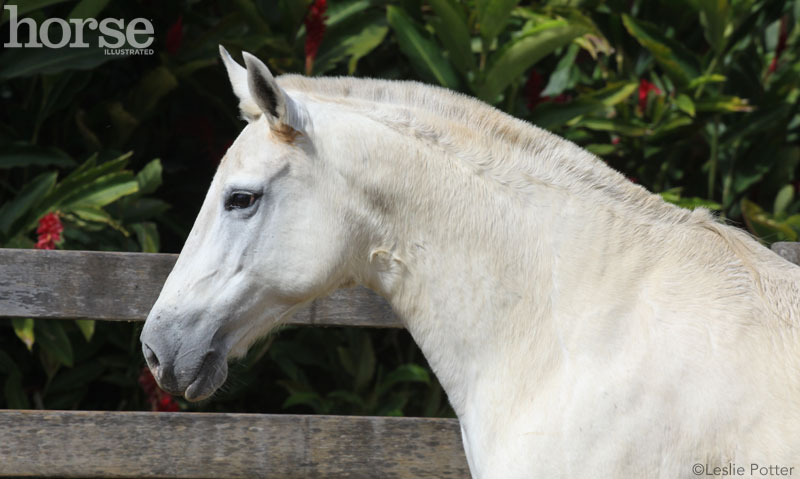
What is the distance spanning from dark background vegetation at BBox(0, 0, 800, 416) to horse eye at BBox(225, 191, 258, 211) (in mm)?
1471

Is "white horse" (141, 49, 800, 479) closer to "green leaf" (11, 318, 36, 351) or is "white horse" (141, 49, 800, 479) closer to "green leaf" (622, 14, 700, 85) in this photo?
"green leaf" (11, 318, 36, 351)

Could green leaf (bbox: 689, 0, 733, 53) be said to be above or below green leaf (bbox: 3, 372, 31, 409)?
above

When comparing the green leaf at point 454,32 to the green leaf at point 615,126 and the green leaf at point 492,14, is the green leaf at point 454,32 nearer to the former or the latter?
the green leaf at point 492,14

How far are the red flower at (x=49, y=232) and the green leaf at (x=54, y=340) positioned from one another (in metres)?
0.34

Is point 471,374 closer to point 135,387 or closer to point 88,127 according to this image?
point 135,387

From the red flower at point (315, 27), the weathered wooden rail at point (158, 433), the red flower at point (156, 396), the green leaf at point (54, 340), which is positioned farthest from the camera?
the red flower at point (315, 27)

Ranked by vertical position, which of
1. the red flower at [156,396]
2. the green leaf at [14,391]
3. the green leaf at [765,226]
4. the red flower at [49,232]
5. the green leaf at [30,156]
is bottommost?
the green leaf at [14,391]

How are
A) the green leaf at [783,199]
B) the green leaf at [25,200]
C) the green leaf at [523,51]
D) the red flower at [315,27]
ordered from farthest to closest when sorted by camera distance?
the green leaf at [783,199] < the red flower at [315,27] < the green leaf at [523,51] < the green leaf at [25,200]

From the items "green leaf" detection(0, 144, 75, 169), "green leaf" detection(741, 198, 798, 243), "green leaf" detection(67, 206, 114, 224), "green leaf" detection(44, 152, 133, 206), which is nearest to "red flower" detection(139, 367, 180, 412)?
"green leaf" detection(67, 206, 114, 224)

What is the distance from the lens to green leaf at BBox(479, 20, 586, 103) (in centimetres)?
351

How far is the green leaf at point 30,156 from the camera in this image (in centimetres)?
356

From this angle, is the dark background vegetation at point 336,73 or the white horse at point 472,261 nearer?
the white horse at point 472,261

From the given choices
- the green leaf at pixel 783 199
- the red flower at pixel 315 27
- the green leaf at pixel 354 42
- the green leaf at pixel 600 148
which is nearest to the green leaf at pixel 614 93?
the green leaf at pixel 600 148

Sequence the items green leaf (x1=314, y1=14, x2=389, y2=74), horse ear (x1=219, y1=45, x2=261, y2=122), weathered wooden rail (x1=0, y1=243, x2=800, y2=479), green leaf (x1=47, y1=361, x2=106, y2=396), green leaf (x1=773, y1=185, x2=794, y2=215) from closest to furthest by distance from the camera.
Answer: horse ear (x1=219, y1=45, x2=261, y2=122) → weathered wooden rail (x1=0, y1=243, x2=800, y2=479) → green leaf (x1=47, y1=361, x2=106, y2=396) → green leaf (x1=314, y1=14, x2=389, y2=74) → green leaf (x1=773, y1=185, x2=794, y2=215)
